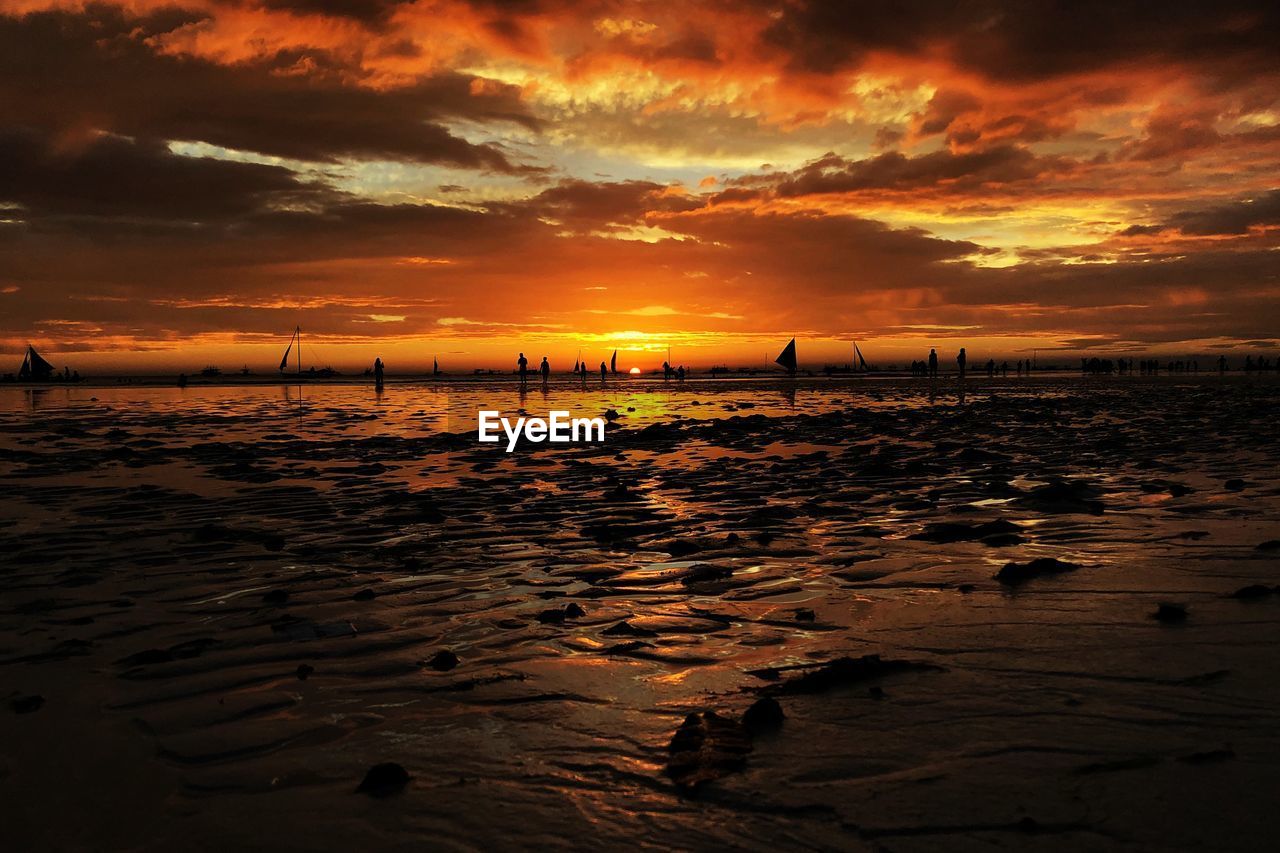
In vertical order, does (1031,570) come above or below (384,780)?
above

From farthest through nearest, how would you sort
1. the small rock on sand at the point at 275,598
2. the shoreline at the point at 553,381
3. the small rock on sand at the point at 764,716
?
the shoreline at the point at 553,381 < the small rock on sand at the point at 275,598 < the small rock on sand at the point at 764,716

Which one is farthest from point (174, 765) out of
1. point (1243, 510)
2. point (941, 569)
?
point (1243, 510)

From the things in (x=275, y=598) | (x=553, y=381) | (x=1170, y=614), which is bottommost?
(x=275, y=598)

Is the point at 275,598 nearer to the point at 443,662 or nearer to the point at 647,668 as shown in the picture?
the point at 443,662

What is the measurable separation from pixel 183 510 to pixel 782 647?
9829 millimetres

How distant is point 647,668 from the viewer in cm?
547

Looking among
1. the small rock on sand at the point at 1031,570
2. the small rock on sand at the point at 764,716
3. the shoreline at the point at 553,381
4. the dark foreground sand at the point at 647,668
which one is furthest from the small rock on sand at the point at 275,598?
the shoreline at the point at 553,381

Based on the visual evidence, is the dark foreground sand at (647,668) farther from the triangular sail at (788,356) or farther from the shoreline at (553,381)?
the triangular sail at (788,356)

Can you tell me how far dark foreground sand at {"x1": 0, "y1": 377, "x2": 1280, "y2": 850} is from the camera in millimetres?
3605

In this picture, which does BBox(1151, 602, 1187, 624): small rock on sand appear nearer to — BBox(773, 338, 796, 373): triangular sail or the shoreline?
the shoreline

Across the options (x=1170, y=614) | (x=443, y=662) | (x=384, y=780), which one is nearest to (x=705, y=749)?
(x=384, y=780)

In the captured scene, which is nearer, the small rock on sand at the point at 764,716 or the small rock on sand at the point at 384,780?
the small rock on sand at the point at 384,780

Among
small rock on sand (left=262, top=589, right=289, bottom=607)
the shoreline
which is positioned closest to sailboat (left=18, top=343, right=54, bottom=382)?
the shoreline

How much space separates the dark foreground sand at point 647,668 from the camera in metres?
3.61
